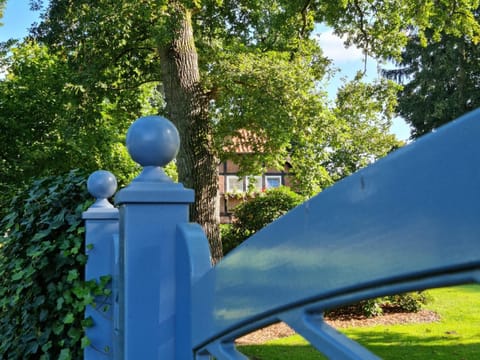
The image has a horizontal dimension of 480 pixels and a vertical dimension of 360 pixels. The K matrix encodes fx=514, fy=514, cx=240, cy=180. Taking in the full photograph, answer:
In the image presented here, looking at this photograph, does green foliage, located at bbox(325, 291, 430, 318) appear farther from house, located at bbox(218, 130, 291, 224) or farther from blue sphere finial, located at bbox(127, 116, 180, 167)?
blue sphere finial, located at bbox(127, 116, 180, 167)

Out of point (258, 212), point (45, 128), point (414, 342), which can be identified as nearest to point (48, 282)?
point (414, 342)

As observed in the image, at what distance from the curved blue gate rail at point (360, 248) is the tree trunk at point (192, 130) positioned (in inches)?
300

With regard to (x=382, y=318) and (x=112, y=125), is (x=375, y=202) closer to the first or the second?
(x=382, y=318)

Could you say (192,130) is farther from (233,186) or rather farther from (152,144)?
(233,186)

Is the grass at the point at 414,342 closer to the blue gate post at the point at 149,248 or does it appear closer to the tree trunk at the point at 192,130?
the tree trunk at the point at 192,130

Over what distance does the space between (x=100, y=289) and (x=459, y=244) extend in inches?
80.5

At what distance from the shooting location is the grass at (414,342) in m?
6.21

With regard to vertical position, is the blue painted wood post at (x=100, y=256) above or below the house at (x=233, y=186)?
below

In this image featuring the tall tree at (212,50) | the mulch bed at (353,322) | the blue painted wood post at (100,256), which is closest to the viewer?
the blue painted wood post at (100,256)

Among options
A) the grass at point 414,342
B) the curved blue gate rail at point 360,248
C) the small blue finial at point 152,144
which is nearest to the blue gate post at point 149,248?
the small blue finial at point 152,144

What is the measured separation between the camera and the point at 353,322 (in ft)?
28.1

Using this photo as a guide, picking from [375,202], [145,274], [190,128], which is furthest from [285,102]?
[375,202]

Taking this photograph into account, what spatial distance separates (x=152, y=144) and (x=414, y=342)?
6.45 meters

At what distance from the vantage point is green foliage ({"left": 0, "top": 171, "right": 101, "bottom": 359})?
8.18 ft
